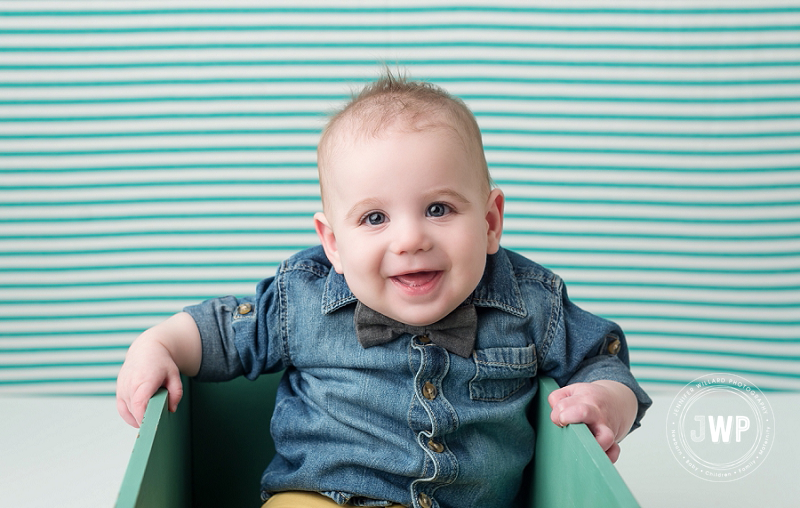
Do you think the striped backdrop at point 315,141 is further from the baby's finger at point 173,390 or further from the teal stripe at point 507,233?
the baby's finger at point 173,390

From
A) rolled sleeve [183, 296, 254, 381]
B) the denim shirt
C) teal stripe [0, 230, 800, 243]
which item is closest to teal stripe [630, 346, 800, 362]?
teal stripe [0, 230, 800, 243]

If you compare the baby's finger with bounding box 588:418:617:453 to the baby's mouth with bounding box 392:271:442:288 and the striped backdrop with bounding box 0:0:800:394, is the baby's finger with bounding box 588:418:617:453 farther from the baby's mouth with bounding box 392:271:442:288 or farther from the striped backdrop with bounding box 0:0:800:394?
the striped backdrop with bounding box 0:0:800:394

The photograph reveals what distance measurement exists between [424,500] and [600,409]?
205 mm

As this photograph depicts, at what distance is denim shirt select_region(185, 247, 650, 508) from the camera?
2.63ft

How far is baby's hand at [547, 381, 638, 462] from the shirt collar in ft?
0.39

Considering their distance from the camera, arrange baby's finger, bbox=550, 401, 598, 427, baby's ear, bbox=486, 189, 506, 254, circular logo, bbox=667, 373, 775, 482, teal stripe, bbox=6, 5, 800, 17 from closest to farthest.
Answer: baby's finger, bbox=550, 401, 598, 427, baby's ear, bbox=486, 189, 506, 254, circular logo, bbox=667, 373, 775, 482, teal stripe, bbox=6, 5, 800, 17

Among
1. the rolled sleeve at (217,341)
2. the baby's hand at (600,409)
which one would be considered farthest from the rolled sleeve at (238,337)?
the baby's hand at (600,409)

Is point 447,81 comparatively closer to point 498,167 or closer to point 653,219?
point 498,167

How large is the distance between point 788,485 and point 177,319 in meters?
0.74

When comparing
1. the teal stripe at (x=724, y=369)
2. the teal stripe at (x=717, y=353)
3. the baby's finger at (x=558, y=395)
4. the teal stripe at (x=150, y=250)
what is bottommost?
the teal stripe at (x=724, y=369)

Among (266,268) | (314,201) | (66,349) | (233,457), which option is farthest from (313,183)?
(233,457)

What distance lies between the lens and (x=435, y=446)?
2.62 ft

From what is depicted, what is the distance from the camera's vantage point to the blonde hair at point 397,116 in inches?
30.1

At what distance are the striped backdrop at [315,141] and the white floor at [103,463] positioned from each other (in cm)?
67
